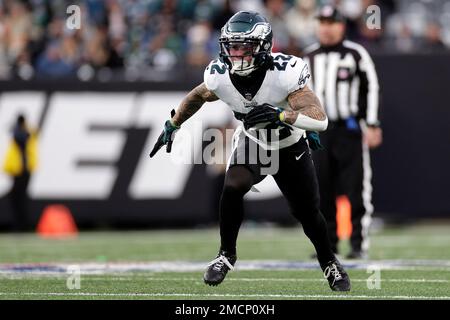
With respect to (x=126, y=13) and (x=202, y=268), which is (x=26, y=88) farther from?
(x=202, y=268)

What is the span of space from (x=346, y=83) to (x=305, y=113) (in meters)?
2.88

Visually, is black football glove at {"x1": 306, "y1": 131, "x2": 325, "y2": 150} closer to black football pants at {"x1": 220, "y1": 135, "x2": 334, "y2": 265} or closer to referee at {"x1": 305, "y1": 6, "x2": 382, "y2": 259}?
black football pants at {"x1": 220, "y1": 135, "x2": 334, "y2": 265}

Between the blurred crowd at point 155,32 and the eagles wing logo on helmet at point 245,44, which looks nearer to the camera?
the eagles wing logo on helmet at point 245,44

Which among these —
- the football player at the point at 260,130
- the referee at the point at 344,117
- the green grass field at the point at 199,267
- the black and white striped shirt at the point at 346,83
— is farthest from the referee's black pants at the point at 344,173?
the football player at the point at 260,130

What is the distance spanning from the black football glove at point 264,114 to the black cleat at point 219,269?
0.82 meters

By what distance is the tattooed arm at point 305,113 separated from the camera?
218 inches

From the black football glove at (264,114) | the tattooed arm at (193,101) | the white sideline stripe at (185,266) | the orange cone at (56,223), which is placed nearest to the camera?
the black football glove at (264,114)

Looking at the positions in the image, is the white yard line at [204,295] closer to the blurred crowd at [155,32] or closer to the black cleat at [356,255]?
the black cleat at [356,255]

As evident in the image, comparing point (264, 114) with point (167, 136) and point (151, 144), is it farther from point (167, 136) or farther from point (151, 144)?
point (151, 144)

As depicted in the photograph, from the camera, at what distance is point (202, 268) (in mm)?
7352

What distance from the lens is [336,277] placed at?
231 inches

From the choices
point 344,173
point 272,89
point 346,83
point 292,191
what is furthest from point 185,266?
point 272,89

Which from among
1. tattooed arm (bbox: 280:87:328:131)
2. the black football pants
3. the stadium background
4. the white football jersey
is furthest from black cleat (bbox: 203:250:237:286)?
the stadium background

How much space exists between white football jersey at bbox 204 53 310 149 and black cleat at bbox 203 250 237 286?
2.07 feet
